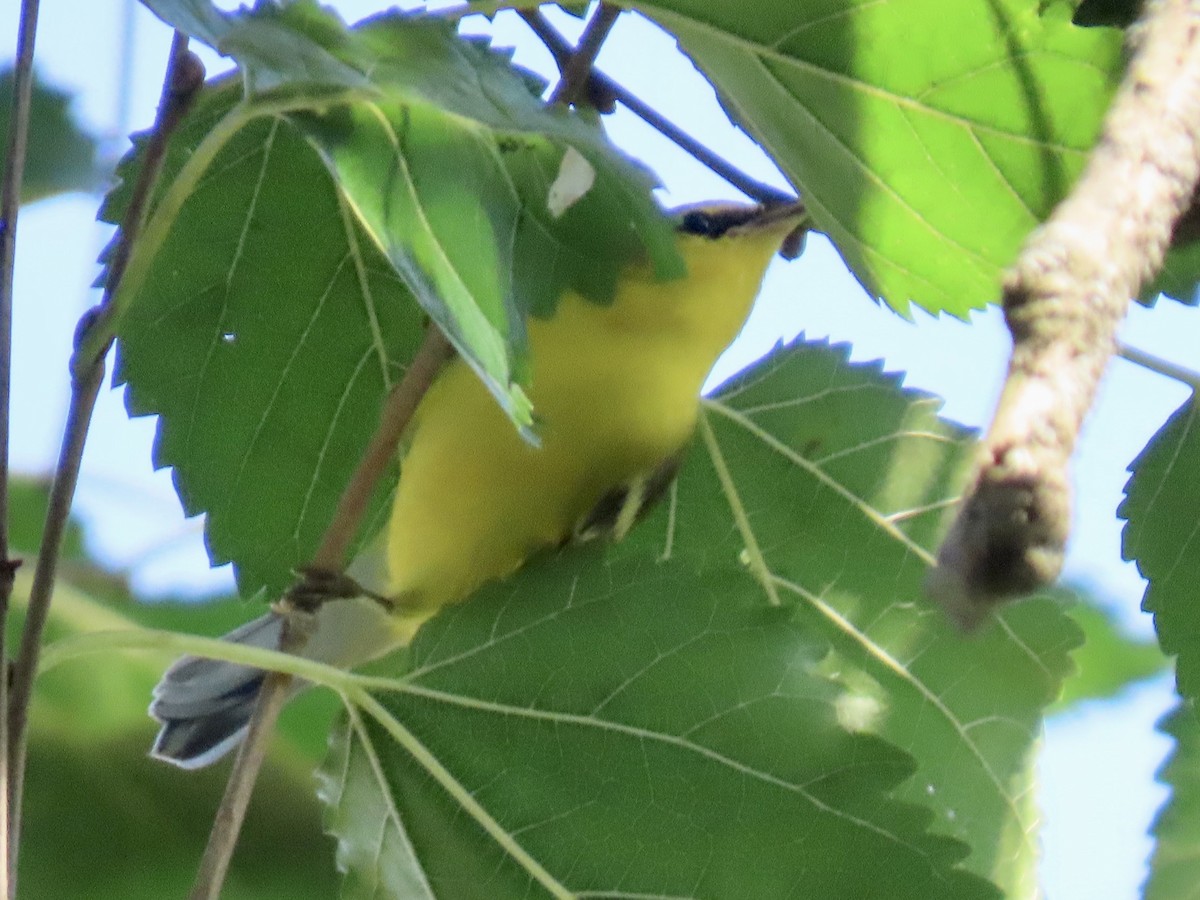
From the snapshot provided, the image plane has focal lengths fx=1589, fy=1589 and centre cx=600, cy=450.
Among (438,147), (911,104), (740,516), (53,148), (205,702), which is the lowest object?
(205,702)

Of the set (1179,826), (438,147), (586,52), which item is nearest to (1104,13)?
(586,52)

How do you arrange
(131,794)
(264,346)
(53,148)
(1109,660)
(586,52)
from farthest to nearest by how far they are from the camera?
(1109,660), (53,148), (131,794), (264,346), (586,52)

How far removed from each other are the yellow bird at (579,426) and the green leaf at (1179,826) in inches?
24.0

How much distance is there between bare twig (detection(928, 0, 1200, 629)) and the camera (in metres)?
0.49

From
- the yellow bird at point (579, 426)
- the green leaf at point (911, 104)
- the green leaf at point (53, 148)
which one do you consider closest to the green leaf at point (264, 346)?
the yellow bird at point (579, 426)

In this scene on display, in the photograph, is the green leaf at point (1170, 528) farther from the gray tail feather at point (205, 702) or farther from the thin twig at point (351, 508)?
the gray tail feather at point (205, 702)

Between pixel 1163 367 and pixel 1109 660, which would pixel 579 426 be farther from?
pixel 1109 660

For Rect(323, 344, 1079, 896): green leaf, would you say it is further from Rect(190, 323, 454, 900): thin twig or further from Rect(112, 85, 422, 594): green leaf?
Rect(112, 85, 422, 594): green leaf

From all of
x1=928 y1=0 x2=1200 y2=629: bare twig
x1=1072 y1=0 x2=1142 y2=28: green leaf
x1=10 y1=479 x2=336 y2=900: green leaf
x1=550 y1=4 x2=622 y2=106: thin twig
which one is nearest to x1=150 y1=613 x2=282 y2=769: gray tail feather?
x1=10 y1=479 x2=336 y2=900: green leaf

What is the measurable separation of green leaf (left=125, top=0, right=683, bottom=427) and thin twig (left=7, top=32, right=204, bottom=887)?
121 mm

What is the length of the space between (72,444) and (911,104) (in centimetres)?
65

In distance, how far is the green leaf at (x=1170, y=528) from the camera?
1.41m

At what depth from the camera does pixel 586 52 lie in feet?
4.18

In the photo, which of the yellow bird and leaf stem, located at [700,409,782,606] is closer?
leaf stem, located at [700,409,782,606]
